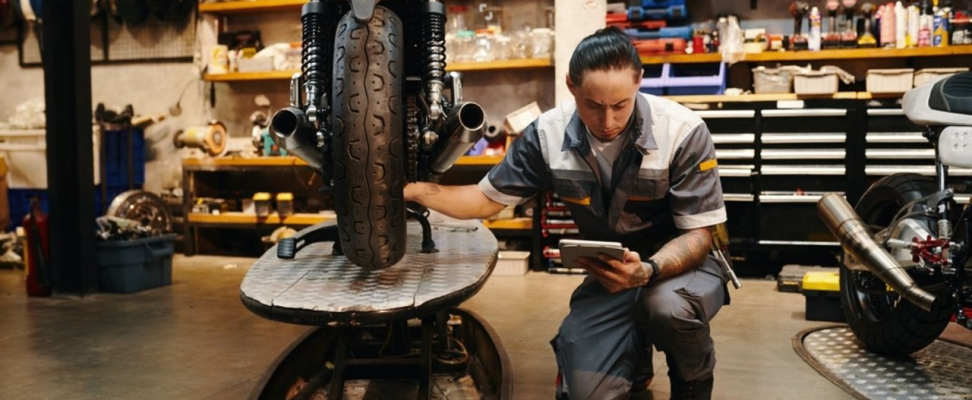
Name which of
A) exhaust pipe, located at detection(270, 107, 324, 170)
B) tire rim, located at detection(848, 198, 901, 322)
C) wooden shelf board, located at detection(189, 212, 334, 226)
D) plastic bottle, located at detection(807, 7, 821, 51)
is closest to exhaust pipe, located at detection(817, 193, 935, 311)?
tire rim, located at detection(848, 198, 901, 322)

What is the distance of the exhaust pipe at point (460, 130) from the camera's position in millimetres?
1975

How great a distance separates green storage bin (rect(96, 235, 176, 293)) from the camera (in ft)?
13.5

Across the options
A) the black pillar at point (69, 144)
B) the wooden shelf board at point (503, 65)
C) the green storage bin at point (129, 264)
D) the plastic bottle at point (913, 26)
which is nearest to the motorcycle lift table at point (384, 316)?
the green storage bin at point (129, 264)

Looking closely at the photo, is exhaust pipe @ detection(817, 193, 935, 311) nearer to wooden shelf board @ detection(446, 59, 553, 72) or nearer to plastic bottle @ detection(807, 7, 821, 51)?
plastic bottle @ detection(807, 7, 821, 51)

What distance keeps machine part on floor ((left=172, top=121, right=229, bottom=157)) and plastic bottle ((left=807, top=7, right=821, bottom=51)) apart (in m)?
3.80

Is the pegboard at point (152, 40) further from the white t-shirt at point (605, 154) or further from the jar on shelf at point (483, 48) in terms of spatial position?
the white t-shirt at point (605, 154)

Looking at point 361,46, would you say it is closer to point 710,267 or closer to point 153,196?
point 710,267

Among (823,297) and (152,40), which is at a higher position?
(152,40)

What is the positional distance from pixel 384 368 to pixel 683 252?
95 centimetres

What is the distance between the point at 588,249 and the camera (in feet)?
5.23

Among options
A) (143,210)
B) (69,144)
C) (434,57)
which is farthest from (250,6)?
(434,57)

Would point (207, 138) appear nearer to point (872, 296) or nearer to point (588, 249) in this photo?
point (872, 296)

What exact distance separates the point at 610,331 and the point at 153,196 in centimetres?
420

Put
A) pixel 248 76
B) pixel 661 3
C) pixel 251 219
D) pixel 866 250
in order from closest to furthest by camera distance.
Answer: pixel 866 250, pixel 661 3, pixel 251 219, pixel 248 76
